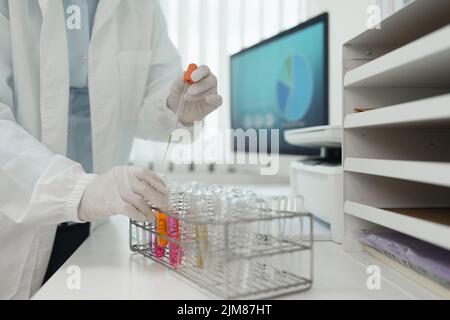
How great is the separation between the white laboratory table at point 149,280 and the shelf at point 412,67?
1.28ft

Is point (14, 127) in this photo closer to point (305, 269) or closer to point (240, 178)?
point (305, 269)

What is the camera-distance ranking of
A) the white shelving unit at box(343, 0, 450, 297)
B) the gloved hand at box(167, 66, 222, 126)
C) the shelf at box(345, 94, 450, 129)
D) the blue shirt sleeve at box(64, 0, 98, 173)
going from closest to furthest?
the shelf at box(345, 94, 450, 129) < the white shelving unit at box(343, 0, 450, 297) < the gloved hand at box(167, 66, 222, 126) < the blue shirt sleeve at box(64, 0, 98, 173)

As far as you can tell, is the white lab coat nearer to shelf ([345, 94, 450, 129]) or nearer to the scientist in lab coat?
the scientist in lab coat

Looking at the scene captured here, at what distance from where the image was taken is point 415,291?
0.72 m

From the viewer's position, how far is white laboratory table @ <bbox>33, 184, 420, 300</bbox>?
27.2 inches

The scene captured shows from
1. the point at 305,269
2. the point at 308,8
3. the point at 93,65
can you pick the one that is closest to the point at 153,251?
the point at 305,269

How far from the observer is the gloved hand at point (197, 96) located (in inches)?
44.3

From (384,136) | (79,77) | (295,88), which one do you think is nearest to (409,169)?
(384,136)

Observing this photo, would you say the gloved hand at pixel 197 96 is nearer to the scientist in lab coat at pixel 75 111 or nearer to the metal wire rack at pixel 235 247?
the scientist in lab coat at pixel 75 111

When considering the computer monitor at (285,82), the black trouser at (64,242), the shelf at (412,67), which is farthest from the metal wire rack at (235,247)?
the computer monitor at (285,82)

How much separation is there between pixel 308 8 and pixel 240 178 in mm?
1260

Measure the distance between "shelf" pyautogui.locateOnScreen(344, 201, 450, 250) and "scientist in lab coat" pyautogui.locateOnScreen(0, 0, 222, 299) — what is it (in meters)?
0.44

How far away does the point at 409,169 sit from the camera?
67cm

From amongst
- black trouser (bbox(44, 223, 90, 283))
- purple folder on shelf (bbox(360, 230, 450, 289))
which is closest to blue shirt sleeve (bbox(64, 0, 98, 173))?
black trouser (bbox(44, 223, 90, 283))
